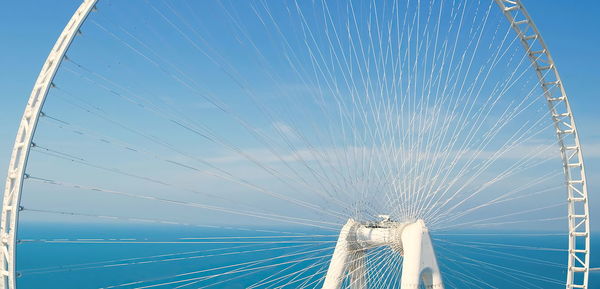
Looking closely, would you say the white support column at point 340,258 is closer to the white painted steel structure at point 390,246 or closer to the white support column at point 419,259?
the white painted steel structure at point 390,246

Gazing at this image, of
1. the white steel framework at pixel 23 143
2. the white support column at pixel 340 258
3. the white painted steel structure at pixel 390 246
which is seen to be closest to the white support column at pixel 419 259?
the white painted steel structure at pixel 390 246

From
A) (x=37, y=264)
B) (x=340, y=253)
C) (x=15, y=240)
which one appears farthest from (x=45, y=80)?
(x=37, y=264)

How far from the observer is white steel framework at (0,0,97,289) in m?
9.83

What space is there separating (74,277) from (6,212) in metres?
55.2

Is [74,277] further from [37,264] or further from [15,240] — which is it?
[15,240]

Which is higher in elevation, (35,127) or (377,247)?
(35,127)

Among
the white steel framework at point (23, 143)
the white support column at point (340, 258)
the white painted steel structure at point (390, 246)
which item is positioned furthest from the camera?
the white support column at point (340, 258)

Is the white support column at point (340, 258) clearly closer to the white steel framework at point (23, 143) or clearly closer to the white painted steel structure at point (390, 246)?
the white painted steel structure at point (390, 246)

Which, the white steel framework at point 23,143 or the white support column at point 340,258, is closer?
the white steel framework at point 23,143

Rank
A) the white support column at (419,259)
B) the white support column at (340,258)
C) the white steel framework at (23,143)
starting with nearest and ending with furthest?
the white steel framework at (23,143)
the white support column at (419,259)
the white support column at (340,258)

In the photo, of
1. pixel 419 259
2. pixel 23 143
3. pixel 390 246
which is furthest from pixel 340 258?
pixel 23 143

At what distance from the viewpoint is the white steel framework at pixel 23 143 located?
9828 mm

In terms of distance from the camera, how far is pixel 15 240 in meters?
9.69

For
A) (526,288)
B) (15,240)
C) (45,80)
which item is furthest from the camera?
(526,288)
